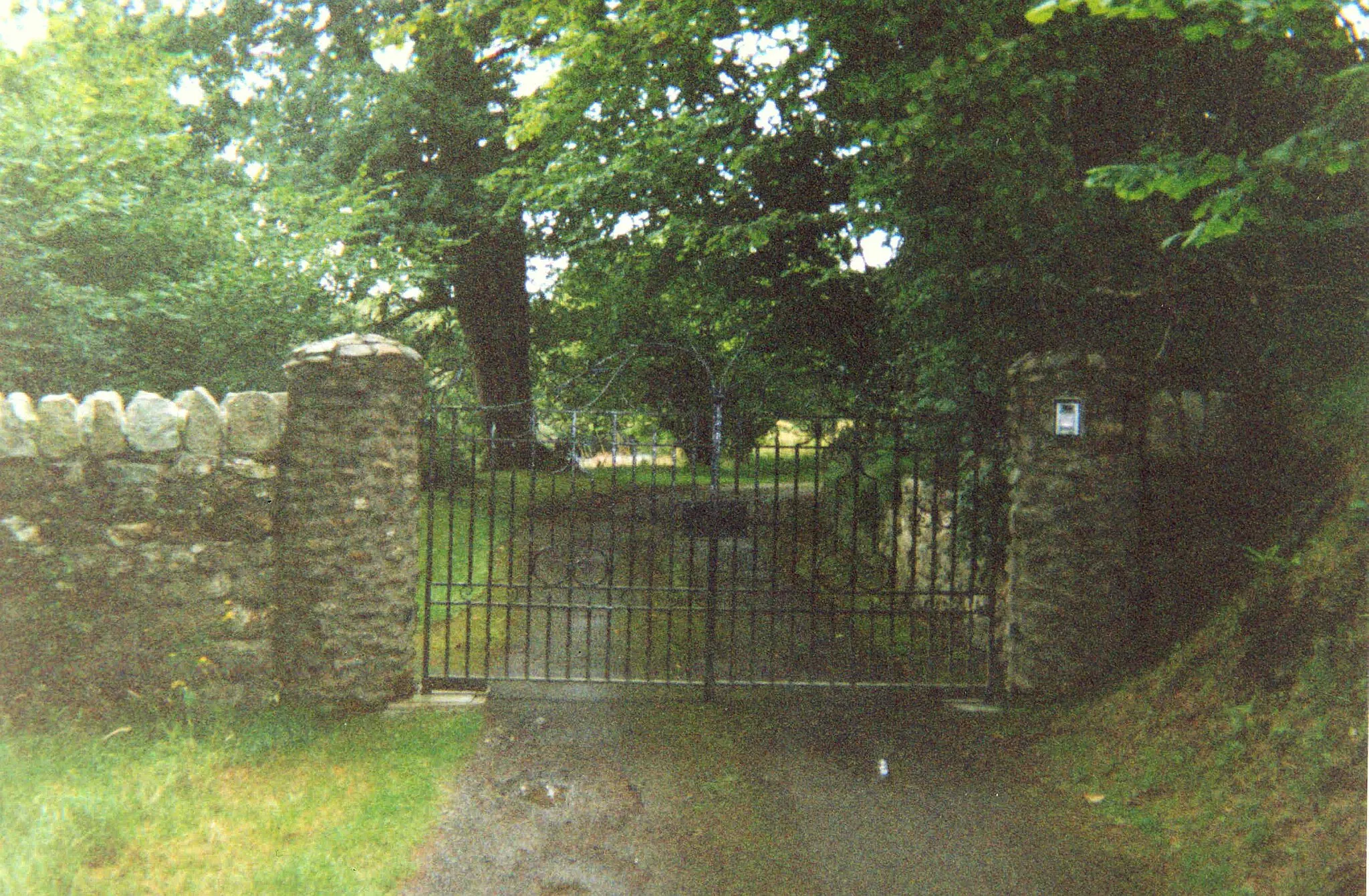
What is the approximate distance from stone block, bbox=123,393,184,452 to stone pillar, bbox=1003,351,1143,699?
17.8 feet

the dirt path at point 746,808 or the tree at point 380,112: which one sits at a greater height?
the tree at point 380,112

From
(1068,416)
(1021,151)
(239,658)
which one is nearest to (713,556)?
(1068,416)

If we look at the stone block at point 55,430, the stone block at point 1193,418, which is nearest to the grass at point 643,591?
the stone block at point 1193,418

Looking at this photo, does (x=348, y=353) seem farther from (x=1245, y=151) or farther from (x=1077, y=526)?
(x=1245, y=151)

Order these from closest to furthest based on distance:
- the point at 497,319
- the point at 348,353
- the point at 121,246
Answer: the point at 348,353 → the point at 121,246 → the point at 497,319

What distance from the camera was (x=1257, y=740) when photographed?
4984 millimetres

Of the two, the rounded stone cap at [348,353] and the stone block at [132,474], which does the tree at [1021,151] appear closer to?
the rounded stone cap at [348,353]

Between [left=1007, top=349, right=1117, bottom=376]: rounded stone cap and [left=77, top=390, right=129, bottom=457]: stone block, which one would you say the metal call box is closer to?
[left=1007, top=349, right=1117, bottom=376]: rounded stone cap

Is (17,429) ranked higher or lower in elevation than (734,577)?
higher

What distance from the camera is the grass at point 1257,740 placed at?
4266mm

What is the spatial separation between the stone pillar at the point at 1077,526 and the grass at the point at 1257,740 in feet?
1.27

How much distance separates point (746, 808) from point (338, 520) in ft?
10.1

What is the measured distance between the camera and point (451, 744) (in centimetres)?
580

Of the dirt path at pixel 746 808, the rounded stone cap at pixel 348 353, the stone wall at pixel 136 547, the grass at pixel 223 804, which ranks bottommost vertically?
the dirt path at pixel 746 808
